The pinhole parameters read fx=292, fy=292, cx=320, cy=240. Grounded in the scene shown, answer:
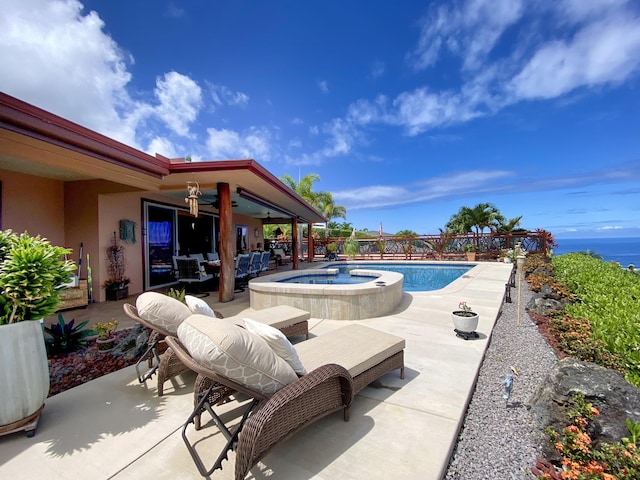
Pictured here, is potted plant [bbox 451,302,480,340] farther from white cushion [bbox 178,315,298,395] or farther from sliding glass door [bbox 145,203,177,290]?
sliding glass door [bbox 145,203,177,290]

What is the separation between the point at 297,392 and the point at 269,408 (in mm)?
211

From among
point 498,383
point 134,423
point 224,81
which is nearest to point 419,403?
point 498,383

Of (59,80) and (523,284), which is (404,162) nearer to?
(523,284)

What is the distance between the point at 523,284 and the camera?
32.5 ft

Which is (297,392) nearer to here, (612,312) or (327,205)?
(612,312)

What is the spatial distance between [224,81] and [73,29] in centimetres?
497

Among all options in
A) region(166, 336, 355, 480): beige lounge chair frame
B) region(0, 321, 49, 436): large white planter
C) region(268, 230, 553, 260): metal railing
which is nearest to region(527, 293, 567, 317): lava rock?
region(166, 336, 355, 480): beige lounge chair frame

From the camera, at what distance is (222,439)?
223 cm

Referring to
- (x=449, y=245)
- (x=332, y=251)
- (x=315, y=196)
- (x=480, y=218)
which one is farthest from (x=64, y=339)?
(x=315, y=196)

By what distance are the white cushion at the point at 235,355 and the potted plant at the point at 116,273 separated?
682 centimetres

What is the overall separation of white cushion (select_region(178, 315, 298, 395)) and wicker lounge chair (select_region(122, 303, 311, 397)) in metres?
1.16

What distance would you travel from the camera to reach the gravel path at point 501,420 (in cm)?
198

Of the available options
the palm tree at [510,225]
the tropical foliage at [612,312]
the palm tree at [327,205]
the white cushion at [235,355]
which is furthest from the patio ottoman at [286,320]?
the palm tree at [327,205]

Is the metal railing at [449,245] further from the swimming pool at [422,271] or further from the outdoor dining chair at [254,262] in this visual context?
the outdoor dining chair at [254,262]
